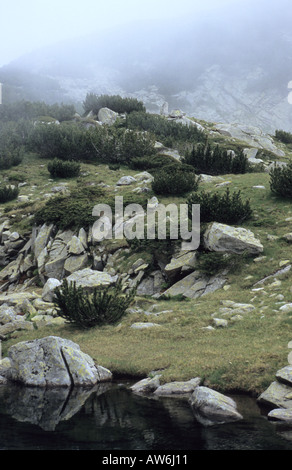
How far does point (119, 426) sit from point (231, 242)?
29.3ft

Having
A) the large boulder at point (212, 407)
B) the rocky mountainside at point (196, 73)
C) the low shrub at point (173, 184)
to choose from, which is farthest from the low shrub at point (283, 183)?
the rocky mountainside at point (196, 73)

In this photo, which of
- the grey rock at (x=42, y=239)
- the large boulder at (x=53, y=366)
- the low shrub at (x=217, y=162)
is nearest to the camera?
the large boulder at (x=53, y=366)

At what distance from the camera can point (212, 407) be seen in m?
6.32

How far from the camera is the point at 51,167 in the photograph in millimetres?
28859

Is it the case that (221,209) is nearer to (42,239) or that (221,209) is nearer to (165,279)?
(165,279)

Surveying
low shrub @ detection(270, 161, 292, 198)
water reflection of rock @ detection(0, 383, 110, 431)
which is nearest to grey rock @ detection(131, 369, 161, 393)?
water reflection of rock @ detection(0, 383, 110, 431)

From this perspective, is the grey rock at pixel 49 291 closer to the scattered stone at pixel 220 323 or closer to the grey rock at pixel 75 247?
the grey rock at pixel 75 247

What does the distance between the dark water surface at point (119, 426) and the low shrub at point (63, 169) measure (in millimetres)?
22478

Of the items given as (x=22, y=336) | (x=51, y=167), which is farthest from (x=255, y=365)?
(x=51, y=167)

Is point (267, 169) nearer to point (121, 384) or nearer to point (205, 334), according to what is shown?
point (205, 334)

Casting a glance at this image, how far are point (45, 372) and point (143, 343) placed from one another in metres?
2.58

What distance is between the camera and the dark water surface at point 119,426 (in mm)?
5277

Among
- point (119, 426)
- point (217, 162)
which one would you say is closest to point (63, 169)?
point (217, 162)

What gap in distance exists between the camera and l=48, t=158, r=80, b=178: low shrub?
28447 millimetres
